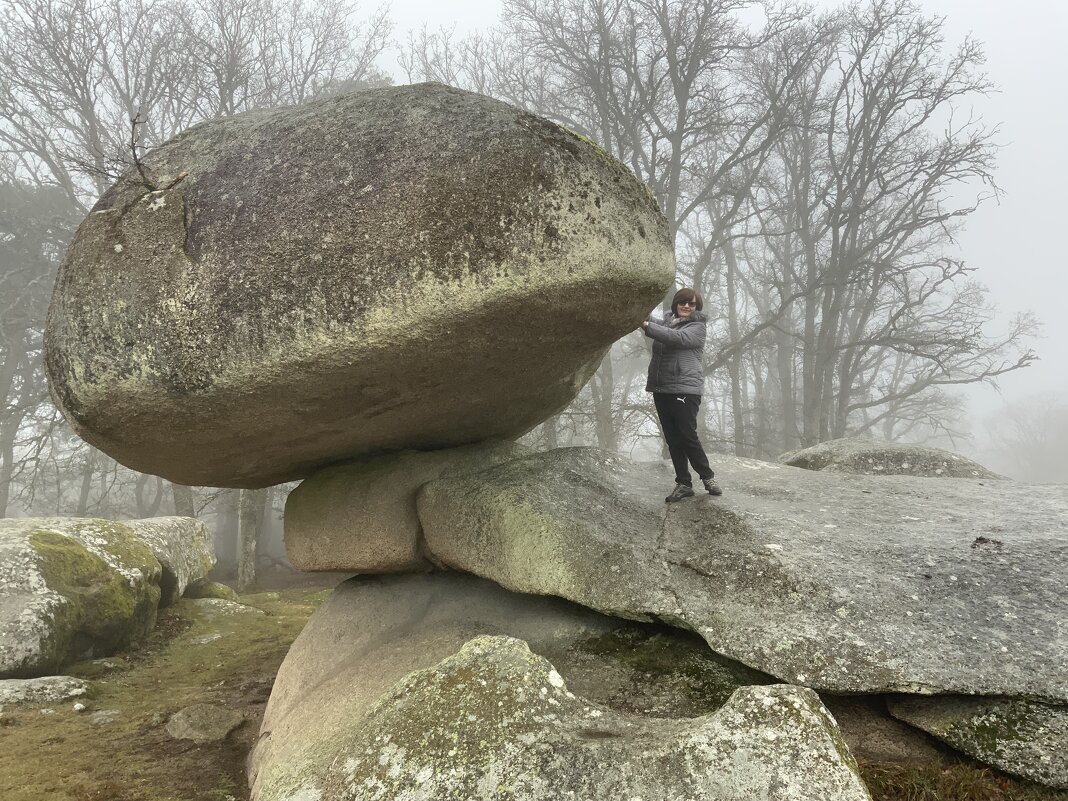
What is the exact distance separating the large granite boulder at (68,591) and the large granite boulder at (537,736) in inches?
111

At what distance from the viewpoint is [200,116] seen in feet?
53.2

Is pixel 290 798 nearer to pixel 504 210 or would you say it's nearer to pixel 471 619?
pixel 471 619

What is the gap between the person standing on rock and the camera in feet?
16.3

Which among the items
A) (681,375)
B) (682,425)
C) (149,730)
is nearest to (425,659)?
(149,730)

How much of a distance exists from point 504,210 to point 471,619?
2.78m

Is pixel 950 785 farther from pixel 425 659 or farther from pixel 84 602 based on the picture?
pixel 84 602

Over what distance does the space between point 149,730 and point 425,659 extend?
2.21 meters

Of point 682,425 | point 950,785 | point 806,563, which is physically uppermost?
point 682,425

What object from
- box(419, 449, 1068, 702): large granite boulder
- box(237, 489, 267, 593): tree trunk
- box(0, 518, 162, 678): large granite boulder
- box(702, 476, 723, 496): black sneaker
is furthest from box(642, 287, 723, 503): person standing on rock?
box(237, 489, 267, 593): tree trunk

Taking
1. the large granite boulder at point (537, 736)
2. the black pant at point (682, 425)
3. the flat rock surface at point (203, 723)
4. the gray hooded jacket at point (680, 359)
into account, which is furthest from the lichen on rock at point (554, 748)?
the gray hooded jacket at point (680, 359)

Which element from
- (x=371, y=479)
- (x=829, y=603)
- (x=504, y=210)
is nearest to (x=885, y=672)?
(x=829, y=603)

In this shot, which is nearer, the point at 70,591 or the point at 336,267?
the point at 336,267

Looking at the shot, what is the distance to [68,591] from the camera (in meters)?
6.04

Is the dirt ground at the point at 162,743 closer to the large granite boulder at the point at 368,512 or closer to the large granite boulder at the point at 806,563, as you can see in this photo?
the large granite boulder at the point at 806,563
